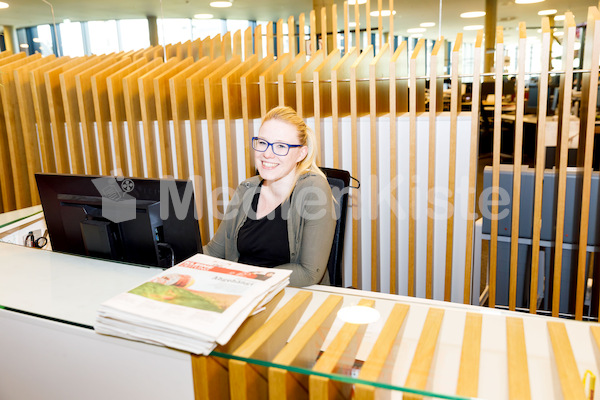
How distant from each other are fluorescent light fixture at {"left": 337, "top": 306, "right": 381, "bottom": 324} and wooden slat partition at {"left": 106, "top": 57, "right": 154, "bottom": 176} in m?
2.82

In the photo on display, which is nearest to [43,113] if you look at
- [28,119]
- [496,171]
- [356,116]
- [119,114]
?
[28,119]

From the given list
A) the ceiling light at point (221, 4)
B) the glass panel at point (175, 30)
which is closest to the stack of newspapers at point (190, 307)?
the glass panel at point (175, 30)

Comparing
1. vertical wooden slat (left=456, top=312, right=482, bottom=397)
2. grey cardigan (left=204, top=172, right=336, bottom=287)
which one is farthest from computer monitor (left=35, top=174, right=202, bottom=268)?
vertical wooden slat (left=456, top=312, right=482, bottom=397)

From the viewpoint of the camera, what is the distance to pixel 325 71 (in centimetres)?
325

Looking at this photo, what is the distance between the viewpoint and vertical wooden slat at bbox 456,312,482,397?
856mm

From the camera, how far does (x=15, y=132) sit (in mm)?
3955

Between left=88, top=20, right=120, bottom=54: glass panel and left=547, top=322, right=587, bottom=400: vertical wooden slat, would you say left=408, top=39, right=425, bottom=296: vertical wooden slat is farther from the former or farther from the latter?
left=88, top=20, right=120, bottom=54: glass panel

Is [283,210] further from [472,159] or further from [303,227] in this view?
[472,159]

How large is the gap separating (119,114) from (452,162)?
2.32 metres

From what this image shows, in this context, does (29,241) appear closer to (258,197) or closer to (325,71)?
(258,197)

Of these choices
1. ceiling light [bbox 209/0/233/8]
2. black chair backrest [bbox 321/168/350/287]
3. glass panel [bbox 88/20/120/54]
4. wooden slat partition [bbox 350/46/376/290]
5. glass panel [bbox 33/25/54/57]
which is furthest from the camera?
ceiling light [bbox 209/0/233/8]

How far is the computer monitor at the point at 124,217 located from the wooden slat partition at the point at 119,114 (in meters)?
1.90

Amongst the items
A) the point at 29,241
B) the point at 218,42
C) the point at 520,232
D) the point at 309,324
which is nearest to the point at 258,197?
the point at 29,241

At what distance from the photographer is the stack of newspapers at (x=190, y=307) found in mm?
985
